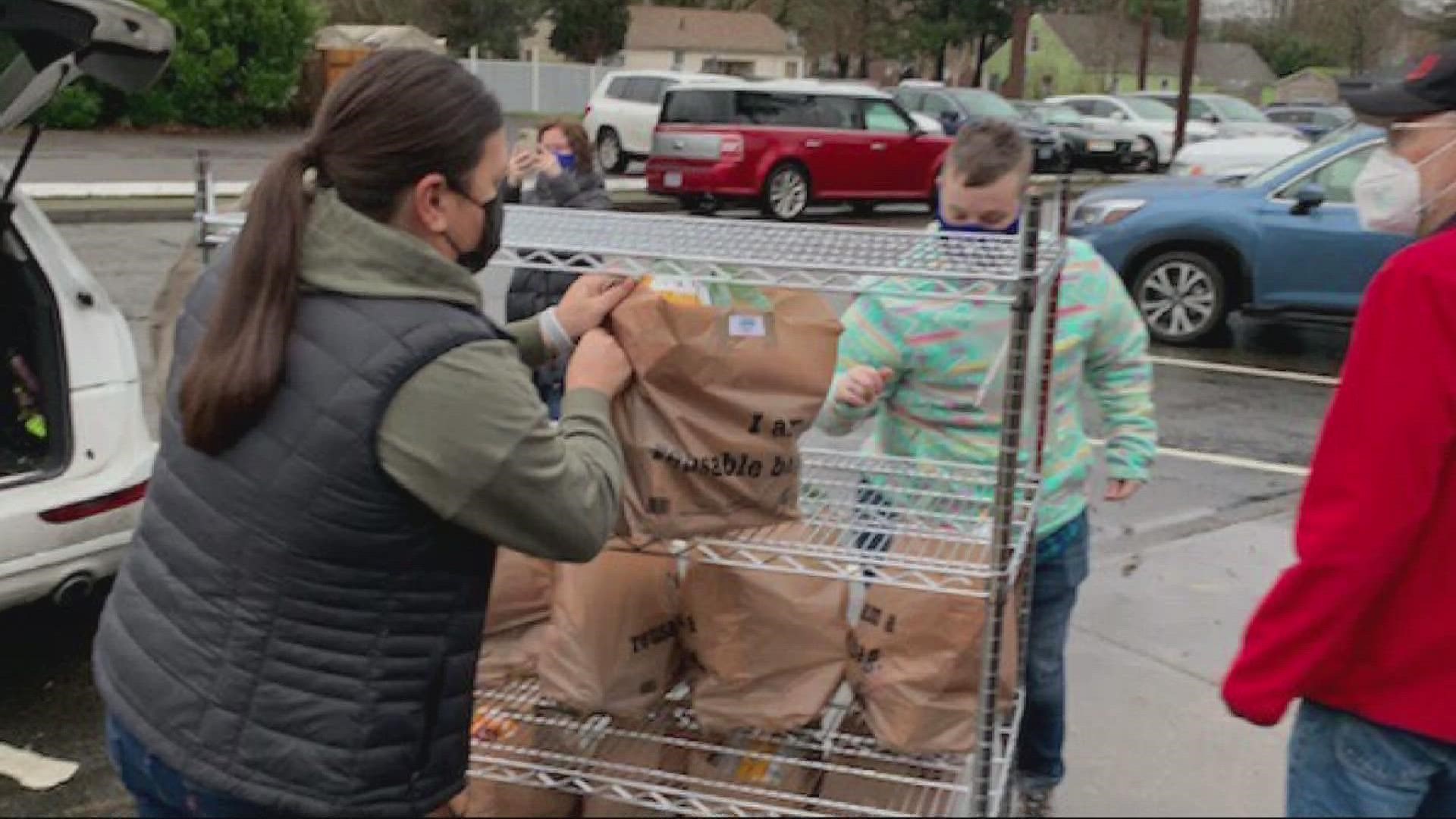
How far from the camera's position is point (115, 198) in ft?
Answer: 52.9

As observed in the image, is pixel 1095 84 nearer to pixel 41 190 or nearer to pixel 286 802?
pixel 41 190

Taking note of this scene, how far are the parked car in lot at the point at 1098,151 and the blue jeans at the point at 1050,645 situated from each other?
2443 cm

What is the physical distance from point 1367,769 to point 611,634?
1315 mm

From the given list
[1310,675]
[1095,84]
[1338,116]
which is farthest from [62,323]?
[1095,84]

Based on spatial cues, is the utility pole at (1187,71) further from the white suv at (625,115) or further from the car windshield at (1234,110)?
the white suv at (625,115)

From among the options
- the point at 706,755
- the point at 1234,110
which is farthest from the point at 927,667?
the point at 1234,110

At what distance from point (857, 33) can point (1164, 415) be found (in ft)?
171

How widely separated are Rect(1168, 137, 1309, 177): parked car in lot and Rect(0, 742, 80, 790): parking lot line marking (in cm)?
1636

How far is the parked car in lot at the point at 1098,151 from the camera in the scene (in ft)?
89.0

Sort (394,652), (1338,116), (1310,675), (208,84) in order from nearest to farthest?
(394,652) → (1310,675) → (208,84) → (1338,116)

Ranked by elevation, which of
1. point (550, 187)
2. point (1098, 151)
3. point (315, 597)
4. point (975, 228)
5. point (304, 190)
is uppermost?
point (304, 190)

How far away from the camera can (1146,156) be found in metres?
27.8

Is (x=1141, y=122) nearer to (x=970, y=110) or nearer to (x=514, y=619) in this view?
(x=970, y=110)

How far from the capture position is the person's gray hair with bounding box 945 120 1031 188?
295 centimetres
